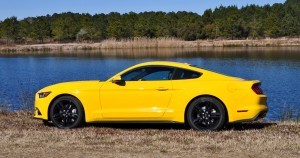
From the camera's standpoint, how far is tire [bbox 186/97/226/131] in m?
9.48

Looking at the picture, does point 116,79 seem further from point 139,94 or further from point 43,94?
point 43,94

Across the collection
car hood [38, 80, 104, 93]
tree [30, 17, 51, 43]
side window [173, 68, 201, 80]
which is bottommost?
car hood [38, 80, 104, 93]

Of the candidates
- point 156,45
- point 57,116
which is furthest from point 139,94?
point 156,45

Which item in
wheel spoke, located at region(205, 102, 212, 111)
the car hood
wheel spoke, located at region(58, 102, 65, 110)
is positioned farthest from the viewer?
wheel spoke, located at region(58, 102, 65, 110)

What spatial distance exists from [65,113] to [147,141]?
2.25 meters

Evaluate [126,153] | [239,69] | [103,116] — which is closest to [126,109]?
[103,116]

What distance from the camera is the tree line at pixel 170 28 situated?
316ft

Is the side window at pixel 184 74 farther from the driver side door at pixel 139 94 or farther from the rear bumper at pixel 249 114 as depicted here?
the rear bumper at pixel 249 114

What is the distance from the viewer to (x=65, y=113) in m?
10.1

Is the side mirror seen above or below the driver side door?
above

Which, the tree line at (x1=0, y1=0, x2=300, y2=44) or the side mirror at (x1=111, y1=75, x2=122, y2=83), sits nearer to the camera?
the side mirror at (x1=111, y1=75, x2=122, y2=83)

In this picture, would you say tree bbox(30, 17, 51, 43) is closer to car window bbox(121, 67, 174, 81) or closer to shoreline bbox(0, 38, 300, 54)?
shoreline bbox(0, 38, 300, 54)

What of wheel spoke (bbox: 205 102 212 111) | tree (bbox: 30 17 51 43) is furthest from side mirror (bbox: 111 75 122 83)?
tree (bbox: 30 17 51 43)

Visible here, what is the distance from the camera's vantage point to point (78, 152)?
25.7ft
